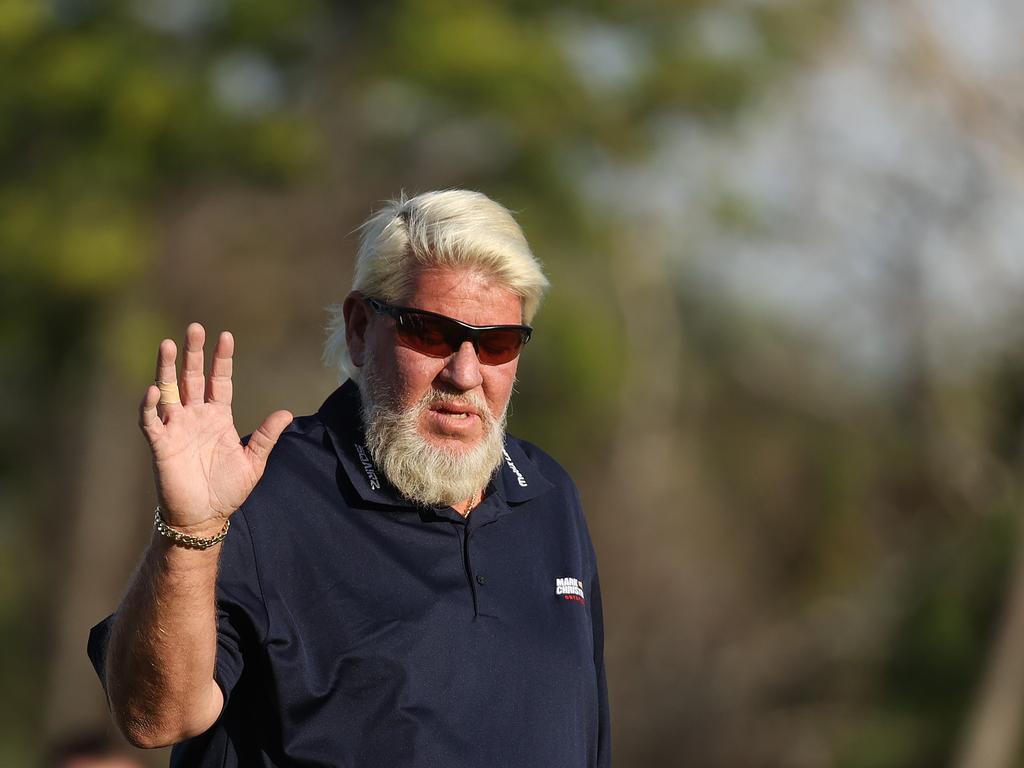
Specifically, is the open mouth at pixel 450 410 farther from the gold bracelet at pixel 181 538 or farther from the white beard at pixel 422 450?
the gold bracelet at pixel 181 538

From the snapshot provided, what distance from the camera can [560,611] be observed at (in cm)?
315

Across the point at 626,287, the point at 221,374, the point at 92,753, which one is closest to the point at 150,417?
the point at 221,374

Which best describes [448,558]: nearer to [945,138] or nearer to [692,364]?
[945,138]

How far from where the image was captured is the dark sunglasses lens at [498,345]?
3.19 m

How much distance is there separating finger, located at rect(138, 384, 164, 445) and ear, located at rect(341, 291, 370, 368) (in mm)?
741

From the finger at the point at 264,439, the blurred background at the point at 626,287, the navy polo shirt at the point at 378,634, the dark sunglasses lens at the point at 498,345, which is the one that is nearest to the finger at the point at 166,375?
the finger at the point at 264,439

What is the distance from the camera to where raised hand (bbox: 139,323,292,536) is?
8.49ft

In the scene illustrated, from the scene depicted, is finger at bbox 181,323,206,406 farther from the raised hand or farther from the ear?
the ear

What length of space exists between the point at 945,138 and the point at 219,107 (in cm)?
729

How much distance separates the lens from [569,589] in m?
3.21

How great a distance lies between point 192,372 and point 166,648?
1.62 feet

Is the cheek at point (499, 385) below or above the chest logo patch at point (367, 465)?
above

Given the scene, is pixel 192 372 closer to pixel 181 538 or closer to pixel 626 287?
pixel 181 538

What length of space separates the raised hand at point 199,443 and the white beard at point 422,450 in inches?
14.7
